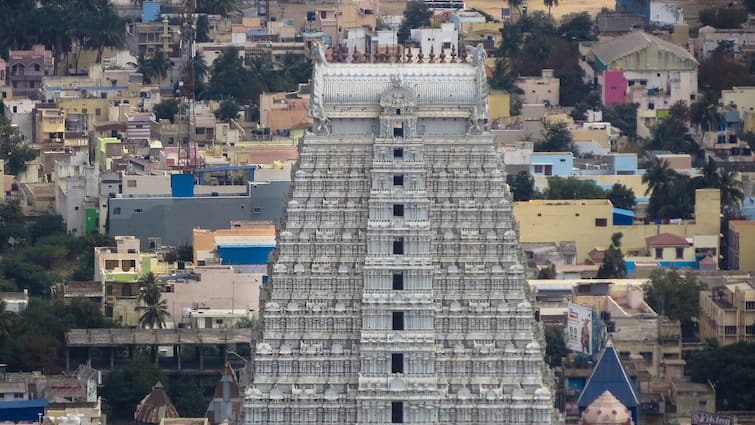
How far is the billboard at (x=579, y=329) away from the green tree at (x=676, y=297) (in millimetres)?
8063

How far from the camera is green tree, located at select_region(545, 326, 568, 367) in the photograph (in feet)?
483

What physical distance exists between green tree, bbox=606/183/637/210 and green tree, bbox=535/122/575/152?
11.5m

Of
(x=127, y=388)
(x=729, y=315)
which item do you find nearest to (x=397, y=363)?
(x=127, y=388)

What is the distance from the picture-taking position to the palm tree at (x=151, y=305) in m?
155

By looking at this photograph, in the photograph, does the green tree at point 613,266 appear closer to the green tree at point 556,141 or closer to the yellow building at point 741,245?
the yellow building at point 741,245

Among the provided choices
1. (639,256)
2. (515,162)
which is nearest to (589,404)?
(639,256)

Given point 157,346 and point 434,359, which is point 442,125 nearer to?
point 434,359

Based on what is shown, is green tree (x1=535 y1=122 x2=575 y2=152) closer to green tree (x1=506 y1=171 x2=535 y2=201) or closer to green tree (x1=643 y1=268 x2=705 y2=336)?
green tree (x1=506 y1=171 x2=535 y2=201)

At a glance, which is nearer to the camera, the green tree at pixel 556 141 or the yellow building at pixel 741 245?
the yellow building at pixel 741 245

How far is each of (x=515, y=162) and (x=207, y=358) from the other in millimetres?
35457

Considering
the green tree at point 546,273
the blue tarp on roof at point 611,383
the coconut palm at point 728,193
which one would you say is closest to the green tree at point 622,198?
the coconut palm at point 728,193

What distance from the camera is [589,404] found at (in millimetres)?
136750

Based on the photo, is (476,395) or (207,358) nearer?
(476,395)

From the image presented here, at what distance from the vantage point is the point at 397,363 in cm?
11594
